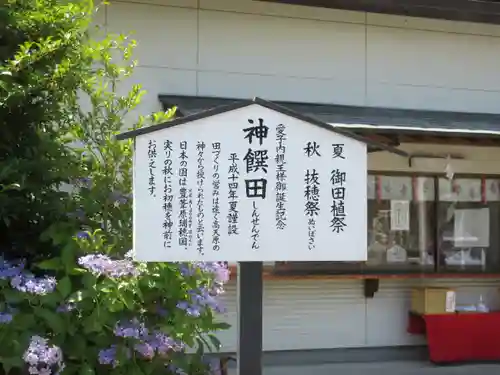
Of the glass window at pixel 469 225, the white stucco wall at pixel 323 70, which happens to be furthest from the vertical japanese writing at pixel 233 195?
the glass window at pixel 469 225

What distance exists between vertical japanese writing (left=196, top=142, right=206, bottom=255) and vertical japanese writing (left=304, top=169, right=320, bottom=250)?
1.82 feet

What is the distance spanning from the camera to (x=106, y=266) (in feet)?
12.7

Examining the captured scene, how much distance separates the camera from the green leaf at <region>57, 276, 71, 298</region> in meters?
3.93

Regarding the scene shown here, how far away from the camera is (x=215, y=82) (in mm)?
8352

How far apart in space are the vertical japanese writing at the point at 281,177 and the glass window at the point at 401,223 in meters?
5.39

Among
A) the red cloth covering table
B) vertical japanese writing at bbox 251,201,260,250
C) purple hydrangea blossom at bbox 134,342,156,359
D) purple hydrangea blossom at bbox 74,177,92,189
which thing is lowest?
the red cloth covering table

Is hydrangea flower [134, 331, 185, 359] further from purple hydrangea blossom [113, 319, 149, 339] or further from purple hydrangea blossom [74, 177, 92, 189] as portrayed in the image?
purple hydrangea blossom [74, 177, 92, 189]

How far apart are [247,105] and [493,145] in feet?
20.0

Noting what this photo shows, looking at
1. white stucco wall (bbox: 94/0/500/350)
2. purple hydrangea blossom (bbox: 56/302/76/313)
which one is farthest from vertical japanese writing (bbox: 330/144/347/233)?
white stucco wall (bbox: 94/0/500/350)

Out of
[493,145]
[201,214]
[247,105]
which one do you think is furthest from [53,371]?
[493,145]

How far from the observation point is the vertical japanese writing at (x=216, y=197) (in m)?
3.71

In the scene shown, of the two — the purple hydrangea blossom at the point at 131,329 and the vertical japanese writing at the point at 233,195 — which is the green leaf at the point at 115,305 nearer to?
the purple hydrangea blossom at the point at 131,329

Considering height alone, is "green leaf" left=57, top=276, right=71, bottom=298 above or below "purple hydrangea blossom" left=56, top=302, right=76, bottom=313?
above

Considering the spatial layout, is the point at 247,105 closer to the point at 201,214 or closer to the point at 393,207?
the point at 201,214
